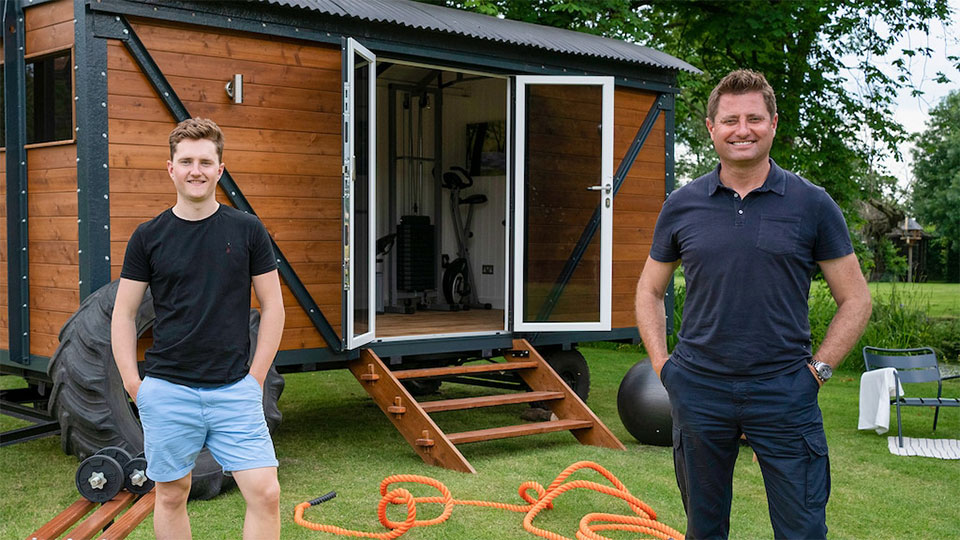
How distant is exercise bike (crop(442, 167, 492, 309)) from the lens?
8648 millimetres

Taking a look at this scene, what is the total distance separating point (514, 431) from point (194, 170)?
335 centimetres

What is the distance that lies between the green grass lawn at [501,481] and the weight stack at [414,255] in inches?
60.1

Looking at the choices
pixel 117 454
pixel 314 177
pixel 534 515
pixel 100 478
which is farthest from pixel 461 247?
pixel 100 478

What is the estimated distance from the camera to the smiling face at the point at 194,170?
2.70m

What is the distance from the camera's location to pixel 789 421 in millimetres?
2338

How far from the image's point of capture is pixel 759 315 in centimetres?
235

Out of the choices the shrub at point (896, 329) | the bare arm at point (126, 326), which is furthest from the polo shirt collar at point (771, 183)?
the shrub at point (896, 329)

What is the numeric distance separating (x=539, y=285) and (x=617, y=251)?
2.67 ft

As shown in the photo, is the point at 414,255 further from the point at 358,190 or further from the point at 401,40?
the point at 401,40

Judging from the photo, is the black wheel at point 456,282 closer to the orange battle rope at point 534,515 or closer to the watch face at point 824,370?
the orange battle rope at point 534,515

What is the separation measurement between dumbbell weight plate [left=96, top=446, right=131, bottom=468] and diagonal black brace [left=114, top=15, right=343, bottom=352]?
1.82 m

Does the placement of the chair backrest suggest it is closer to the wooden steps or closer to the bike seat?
the wooden steps

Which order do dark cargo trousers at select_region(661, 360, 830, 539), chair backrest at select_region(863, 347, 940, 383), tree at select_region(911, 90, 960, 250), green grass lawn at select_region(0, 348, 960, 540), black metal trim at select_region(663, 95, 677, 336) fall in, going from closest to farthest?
dark cargo trousers at select_region(661, 360, 830, 539) → green grass lawn at select_region(0, 348, 960, 540) → chair backrest at select_region(863, 347, 940, 383) → black metal trim at select_region(663, 95, 677, 336) → tree at select_region(911, 90, 960, 250)

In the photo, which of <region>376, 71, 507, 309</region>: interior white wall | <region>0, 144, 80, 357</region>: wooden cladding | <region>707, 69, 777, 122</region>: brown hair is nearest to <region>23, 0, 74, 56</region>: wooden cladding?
<region>0, 144, 80, 357</region>: wooden cladding
